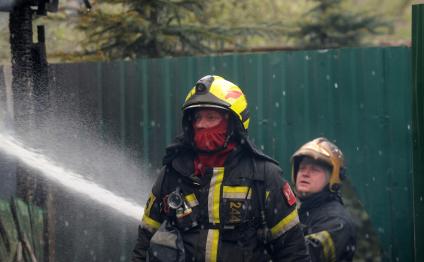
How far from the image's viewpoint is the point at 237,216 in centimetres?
436

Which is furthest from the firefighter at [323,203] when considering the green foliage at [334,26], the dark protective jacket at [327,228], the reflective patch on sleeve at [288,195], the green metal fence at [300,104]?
the green foliage at [334,26]

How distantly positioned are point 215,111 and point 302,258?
1024mm

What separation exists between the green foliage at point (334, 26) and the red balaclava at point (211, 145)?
6844mm

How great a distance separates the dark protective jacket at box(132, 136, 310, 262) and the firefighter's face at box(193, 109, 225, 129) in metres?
0.25

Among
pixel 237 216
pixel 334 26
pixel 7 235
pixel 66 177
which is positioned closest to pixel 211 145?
pixel 237 216

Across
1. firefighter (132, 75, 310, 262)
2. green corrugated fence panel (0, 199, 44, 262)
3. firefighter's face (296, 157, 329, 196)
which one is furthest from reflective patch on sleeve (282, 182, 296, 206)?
green corrugated fence panel (0, 199, 44, 262)

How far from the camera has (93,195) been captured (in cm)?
720

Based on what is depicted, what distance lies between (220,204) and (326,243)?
1376mm

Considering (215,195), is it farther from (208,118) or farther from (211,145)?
(208,118)

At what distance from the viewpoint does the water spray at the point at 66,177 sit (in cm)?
698

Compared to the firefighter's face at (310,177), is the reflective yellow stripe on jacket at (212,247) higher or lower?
lower

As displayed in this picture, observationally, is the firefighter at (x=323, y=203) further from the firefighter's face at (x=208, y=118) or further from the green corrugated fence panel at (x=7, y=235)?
the green corrugated fence panel at (x=7, y=235)

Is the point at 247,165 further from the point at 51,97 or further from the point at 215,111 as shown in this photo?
the point at 51,97

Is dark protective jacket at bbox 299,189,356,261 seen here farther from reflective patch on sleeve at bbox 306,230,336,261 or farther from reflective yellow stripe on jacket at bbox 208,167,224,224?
reflective yellow stripe on jacket at bbox 208,167,224,224
